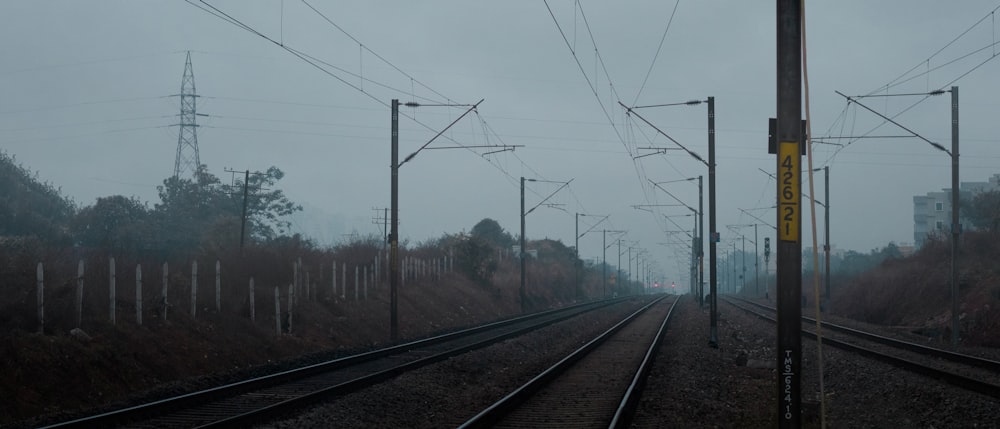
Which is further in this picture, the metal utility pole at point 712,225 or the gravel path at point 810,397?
the metal utility pole at point 712,225

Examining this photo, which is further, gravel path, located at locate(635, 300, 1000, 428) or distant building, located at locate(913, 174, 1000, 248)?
distant building, located at locate(913, 174, 1000, 248)

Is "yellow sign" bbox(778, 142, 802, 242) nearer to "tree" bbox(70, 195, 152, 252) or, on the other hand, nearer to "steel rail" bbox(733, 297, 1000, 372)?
"steel rail" bbox(733, 297, 1000, 372)

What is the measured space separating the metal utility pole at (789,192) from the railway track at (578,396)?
379 centimetres

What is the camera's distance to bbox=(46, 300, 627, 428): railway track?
40.1ft

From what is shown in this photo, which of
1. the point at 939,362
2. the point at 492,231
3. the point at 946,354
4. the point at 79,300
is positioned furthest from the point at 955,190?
the point at 492,231

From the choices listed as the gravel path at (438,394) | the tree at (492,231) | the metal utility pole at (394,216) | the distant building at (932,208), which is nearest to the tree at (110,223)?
the metal utility pole at (394,216)

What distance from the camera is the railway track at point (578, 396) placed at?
12.7 metres

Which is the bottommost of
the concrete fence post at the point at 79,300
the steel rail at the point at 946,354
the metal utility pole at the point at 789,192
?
the steel rail at the point at 946,354

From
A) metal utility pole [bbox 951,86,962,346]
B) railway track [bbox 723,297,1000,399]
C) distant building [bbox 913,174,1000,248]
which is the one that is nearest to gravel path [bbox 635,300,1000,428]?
railway track [bbox 723,297,1000,399]

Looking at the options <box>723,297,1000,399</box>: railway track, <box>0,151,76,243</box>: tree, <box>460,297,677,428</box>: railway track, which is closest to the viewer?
<box>460,297,677,428</box>: railway track

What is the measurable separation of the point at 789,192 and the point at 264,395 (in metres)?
10.5

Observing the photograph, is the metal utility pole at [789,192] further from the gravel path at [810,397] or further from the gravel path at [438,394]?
the gravel path at [438,394]

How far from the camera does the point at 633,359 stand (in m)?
23.2

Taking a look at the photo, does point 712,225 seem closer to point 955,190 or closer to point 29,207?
point 955,190
